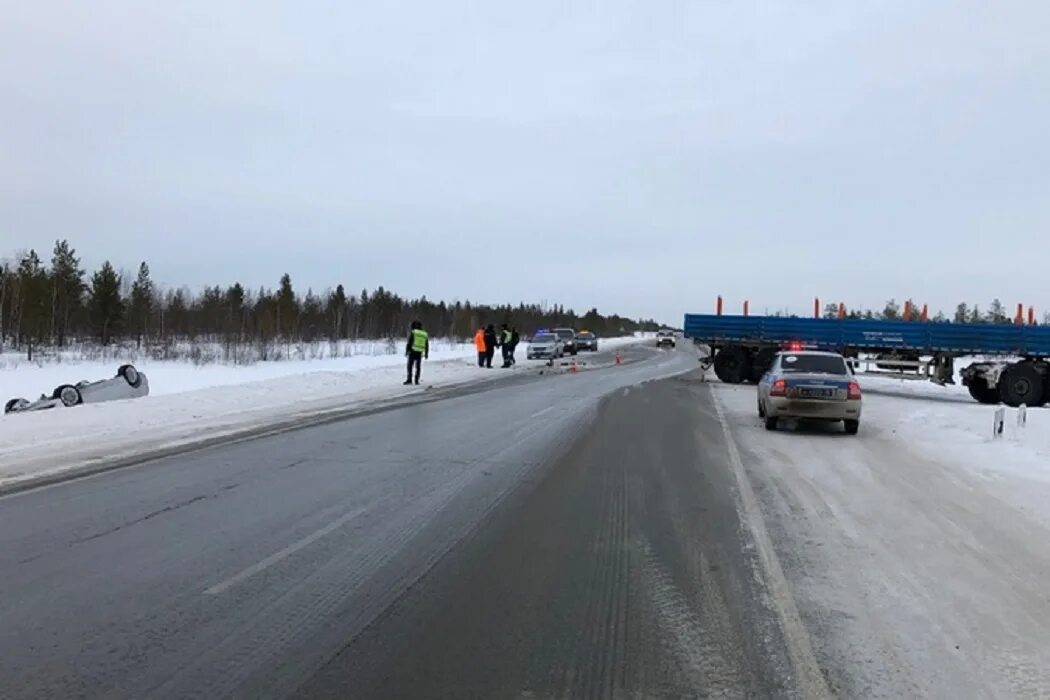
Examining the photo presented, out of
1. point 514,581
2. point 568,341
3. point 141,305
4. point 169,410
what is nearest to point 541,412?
point 169,410

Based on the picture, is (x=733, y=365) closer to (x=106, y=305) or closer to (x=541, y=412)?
(x=541, y=412)

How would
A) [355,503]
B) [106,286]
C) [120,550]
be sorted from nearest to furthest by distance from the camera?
[120,550]
[355,503]
[106,286]

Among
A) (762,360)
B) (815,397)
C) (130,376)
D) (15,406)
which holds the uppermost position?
(762,360)

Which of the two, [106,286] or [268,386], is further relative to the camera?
[106,286]

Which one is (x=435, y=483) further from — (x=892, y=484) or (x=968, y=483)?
(x=968, y=483)

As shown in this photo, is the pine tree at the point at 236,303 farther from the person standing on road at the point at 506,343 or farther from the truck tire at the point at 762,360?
the truck tire at the point at 762,360

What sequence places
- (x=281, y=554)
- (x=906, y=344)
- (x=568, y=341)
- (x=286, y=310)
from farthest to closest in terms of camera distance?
(x=286, y=310)
(x=568, y=341)
(x=906, y=344)
(x=281, y=554)

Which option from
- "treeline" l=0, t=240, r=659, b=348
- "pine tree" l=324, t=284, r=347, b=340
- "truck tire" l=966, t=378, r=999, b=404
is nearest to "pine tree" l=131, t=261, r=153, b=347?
"treeline" l=0, t=240, r=659, b=348

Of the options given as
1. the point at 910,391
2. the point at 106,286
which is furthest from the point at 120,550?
the point at 106,286

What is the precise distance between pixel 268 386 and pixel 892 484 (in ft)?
57.0

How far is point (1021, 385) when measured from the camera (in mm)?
24547

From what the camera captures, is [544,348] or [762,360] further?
[544,348]

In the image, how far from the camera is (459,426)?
49.7 ft

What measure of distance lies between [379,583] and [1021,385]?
2471 cm
